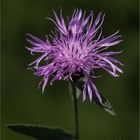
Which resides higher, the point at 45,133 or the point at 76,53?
the point at 76,53

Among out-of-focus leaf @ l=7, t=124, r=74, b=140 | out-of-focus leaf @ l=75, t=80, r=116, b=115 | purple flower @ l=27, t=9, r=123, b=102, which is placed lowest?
out-of-focus leaf @ l=7, t=124, r=74, b=140

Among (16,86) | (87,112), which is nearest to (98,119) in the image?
(87,112)

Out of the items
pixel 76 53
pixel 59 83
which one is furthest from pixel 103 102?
pixel 59 83

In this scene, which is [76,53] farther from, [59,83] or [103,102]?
[59,83]

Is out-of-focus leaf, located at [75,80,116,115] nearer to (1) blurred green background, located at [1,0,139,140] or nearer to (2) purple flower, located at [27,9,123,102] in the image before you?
(2) purple flower, located at [27,9,123,102]

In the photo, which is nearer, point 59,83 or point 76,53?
point 76,53

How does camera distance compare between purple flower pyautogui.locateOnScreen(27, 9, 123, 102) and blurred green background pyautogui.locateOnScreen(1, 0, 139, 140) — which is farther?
blurred green background pyautogui.locateOnScreen(1, 0, 139, 140)

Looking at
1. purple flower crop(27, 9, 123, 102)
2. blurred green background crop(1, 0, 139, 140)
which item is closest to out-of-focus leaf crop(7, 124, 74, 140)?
purple flower crop(27, 9, 123, 102)
